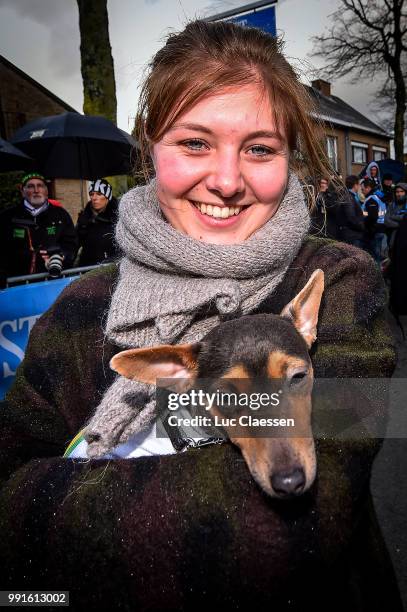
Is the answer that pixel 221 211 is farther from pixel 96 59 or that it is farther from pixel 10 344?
pixel 96 59

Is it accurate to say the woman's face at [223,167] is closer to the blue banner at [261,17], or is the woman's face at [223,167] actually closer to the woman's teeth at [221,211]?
the woman's teeth at [221,211]

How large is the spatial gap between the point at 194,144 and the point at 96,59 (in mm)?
9807

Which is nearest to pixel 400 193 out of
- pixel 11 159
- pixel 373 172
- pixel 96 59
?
pixel 373 172

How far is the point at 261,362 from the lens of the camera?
149cm

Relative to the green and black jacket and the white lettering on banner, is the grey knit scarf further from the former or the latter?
the green and black jacket

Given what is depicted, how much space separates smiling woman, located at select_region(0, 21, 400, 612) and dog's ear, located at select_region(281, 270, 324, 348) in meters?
0.01

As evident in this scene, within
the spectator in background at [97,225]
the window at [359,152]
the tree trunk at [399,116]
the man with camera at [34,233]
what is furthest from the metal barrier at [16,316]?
the window at [359,152]

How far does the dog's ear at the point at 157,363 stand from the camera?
1278mm

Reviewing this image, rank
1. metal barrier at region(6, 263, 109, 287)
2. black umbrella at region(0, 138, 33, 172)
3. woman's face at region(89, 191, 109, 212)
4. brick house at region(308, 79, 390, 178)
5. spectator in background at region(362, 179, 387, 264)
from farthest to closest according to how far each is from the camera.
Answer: brick house at region(308, 79, 390, 178) → spectator in background at region(362, 179, 387, 264) → woman's face at region(89, 191, 109, 212) → black umbrella at region(0, 138, 33, 172) → metal barrier at region(6, 263, 109, 287)

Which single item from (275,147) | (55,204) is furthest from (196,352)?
(55,204)

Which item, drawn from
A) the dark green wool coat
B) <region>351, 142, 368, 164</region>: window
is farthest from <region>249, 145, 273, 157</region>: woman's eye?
<region>351, 142, 368, 164</region>: window

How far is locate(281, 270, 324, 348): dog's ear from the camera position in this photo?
4.74 ft

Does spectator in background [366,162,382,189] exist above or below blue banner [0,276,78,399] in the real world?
above

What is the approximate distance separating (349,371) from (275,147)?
0.79 meters
